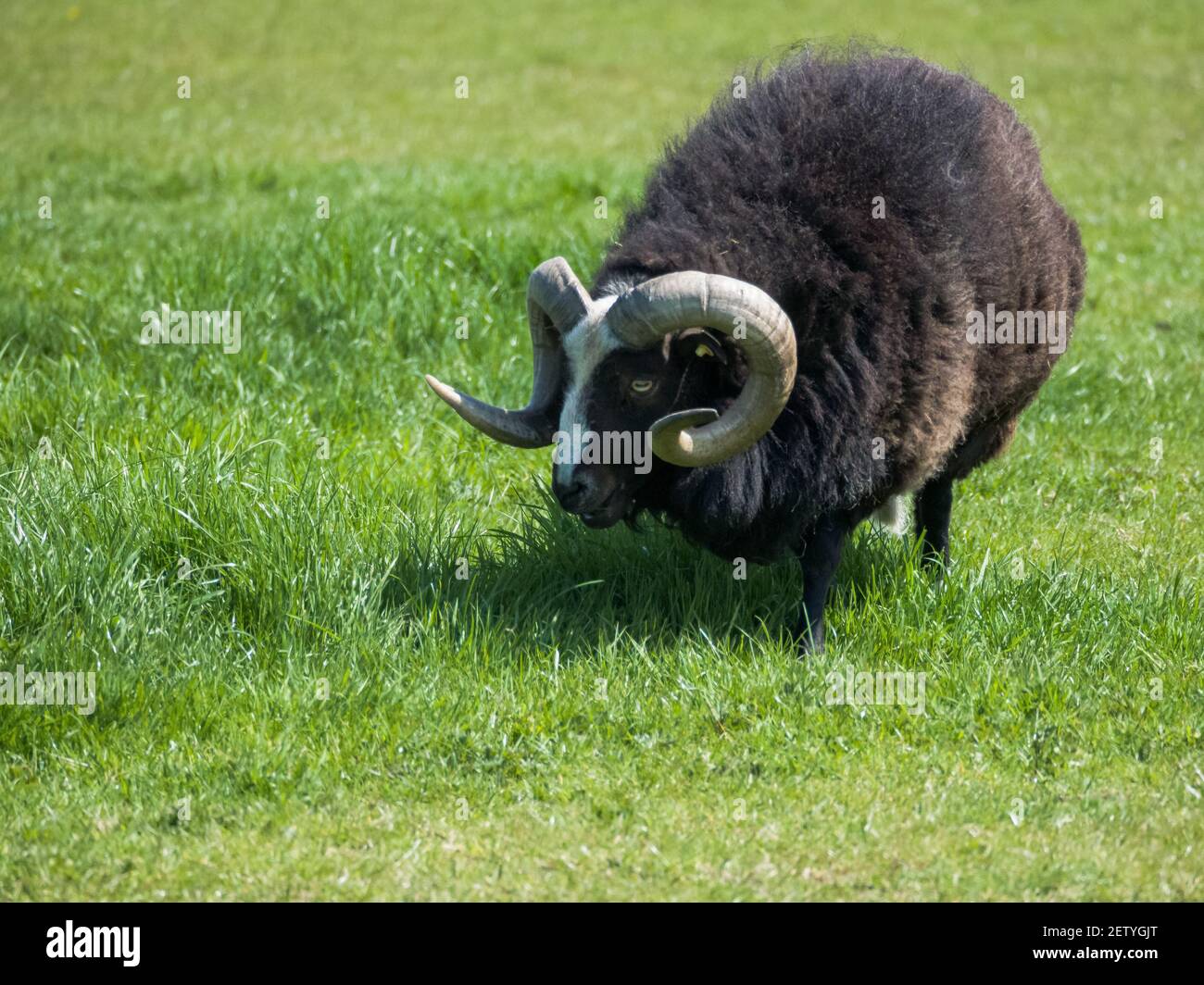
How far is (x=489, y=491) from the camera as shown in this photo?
25.5 ft

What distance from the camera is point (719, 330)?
561cm

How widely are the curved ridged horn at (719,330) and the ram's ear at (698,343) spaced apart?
86 mm

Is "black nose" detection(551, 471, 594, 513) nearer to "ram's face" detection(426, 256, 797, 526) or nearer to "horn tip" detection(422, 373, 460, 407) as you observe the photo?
"ram's face" detection(426, 256, 797, 526)

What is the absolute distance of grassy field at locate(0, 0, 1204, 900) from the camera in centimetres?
489

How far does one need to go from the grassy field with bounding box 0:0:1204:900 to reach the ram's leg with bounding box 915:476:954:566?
13 centimetres

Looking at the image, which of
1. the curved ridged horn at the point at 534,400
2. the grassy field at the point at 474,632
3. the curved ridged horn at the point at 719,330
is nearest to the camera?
the grassy field at the point at 474,632

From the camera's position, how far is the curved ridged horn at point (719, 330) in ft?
17.7

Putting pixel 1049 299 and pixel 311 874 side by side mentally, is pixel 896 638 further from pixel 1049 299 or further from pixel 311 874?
pixel 311 874

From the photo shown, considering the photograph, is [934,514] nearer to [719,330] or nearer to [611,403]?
[719,330]

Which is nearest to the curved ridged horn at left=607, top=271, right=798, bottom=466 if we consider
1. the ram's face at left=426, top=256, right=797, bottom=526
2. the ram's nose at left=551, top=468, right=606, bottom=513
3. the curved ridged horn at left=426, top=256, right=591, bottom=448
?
the ram's face at left=426, top=256, right=797, bottom=526

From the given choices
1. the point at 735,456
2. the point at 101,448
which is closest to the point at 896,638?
the point at 735,456

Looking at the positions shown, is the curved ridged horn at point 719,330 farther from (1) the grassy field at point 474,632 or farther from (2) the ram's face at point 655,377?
(1) the grassy field at point 474,632

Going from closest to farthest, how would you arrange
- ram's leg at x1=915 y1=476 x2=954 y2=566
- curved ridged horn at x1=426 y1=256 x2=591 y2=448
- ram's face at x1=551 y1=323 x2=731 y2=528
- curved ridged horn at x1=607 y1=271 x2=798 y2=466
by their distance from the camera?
1. curved ridged horn at x1=607 y1=271 x2=798 y2=466
2. ram's face at x1=551 y1=323 x2=731 y2=528
3. curved ridged horn at x1=426 y1=256 x2=591 y2=448
4. ram's leg at x1=915 y1=476 x2=954 y2=566

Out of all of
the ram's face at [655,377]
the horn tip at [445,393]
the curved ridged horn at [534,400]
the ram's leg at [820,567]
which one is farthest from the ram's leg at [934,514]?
the horn tip at [445,393]
